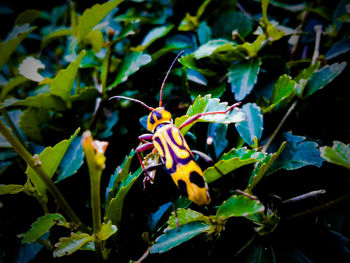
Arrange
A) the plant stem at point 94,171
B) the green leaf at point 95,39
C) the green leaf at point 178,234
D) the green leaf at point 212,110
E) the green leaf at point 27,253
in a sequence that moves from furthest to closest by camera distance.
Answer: the green leaf at point 95,39
the green leaf at point 27,253
the green leaf at point 212,110
the green leaf at point 178,234
the plant stem at point 94,171

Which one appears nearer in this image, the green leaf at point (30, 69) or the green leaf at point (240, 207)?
the green leaf at point (240, 207)

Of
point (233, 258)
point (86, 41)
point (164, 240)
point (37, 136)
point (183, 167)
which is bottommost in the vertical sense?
point (233, 258)

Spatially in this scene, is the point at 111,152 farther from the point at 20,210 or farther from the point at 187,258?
the point at 187,258

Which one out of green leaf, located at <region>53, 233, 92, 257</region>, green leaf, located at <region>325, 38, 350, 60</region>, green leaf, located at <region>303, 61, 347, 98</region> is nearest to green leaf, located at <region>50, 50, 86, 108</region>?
green leaf, located at <region>53, 233, 92, 257</region>

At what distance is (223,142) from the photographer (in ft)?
3.75

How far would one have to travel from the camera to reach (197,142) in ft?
4.00

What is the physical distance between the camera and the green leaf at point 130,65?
133 centimetres

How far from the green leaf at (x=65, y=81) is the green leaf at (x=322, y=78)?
108 centimetres

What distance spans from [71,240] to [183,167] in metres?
0.44

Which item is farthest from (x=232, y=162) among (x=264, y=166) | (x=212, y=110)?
(x=212, y=110)

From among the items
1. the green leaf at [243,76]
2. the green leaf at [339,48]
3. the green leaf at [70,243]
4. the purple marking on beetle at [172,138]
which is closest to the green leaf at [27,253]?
the green leaf at [70,243]

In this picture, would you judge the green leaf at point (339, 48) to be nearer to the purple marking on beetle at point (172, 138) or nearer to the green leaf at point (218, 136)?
the green leaf at point (218, 136)

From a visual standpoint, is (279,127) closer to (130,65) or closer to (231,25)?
(231,25)

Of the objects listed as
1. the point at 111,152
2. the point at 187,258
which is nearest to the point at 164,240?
the point at 187,258
